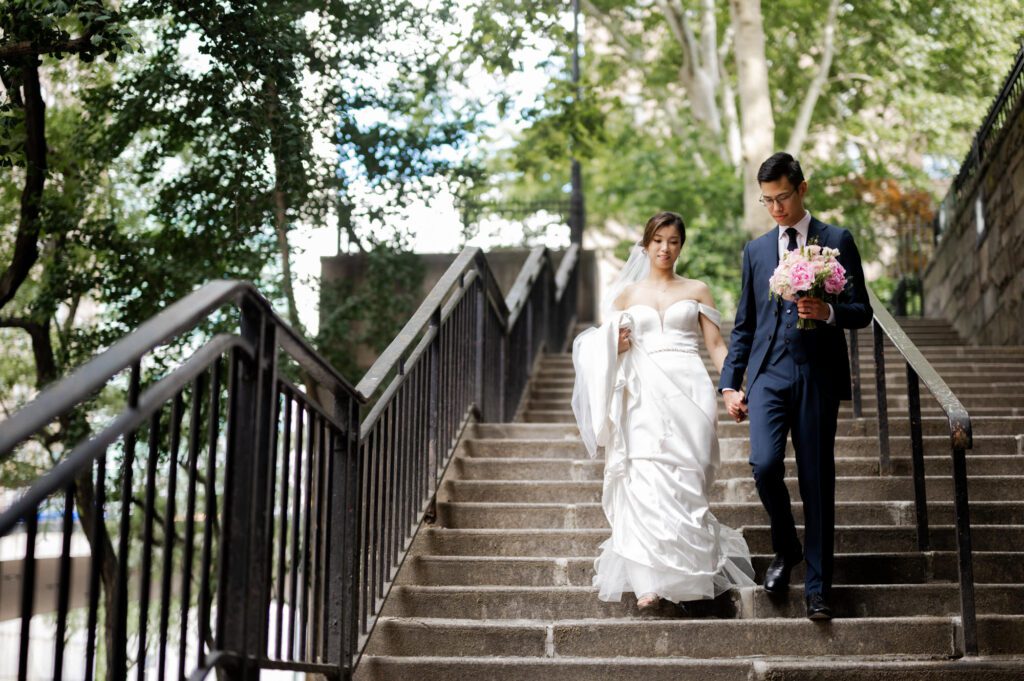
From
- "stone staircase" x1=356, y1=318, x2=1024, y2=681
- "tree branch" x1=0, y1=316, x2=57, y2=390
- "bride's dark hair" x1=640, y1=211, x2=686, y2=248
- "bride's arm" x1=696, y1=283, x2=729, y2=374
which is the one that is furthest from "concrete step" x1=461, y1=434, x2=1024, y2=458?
"tree branch" x1=0, y1=316, x2=57, y2=390

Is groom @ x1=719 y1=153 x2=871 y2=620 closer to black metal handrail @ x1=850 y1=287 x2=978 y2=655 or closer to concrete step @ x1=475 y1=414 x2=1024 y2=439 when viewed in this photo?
black metal handrail @ x1=850 y1=287 x2=978 y2=655

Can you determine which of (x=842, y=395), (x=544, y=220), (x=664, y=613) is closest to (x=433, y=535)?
(x=664, y=613)

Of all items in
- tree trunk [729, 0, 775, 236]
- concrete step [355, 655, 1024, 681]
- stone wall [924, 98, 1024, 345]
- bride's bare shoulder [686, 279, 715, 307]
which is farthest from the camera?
tree trunk [729, 0, 775, 236]

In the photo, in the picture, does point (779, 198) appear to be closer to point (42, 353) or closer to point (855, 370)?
point (855, 370)

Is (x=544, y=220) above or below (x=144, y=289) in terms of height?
above

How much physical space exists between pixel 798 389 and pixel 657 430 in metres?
0.68

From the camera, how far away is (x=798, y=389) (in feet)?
14.8

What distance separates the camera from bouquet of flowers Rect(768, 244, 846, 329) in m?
4.36

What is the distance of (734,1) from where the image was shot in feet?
48.2

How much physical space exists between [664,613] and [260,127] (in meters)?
5.05

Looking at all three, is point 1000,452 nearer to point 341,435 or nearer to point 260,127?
point 341,435

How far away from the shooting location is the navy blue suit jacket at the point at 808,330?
452cm

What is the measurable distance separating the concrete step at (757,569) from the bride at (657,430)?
23cm

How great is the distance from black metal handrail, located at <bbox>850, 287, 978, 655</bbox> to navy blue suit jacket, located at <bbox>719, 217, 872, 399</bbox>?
38 cm
